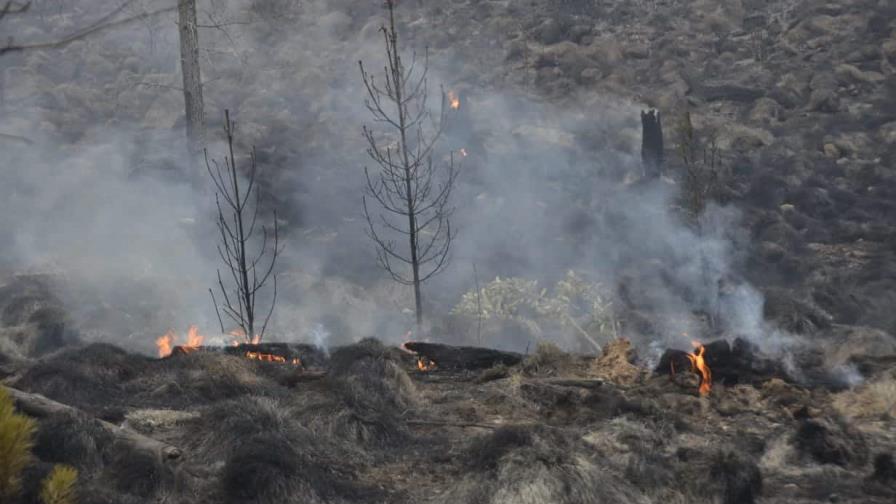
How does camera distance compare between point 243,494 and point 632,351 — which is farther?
point 632,351

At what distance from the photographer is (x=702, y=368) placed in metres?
7.96

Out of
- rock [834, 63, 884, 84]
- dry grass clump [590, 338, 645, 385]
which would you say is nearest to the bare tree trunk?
dry grass clump [590, 338, 645, 385]

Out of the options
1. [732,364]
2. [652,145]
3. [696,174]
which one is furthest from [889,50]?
[732,364]

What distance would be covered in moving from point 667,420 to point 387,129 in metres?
14.3

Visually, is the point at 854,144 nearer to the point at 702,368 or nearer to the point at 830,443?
the point at 702,368

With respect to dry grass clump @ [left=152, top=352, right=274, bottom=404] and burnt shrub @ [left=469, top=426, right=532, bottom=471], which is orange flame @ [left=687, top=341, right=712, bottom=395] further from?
dry grass clump @ [left=152, top=352, right=274, bottom=404]

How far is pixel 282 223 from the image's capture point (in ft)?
55.0

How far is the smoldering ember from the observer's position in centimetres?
602

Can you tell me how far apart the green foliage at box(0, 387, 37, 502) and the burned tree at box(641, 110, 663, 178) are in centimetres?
1435

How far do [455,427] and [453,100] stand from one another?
14.0 m

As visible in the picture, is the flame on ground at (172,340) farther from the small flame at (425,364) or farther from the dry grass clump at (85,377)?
the small flame at (425,364)

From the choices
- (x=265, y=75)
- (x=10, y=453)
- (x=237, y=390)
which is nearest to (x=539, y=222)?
(x=237, y=390)

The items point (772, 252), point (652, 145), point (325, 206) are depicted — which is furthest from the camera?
point (325, 206)

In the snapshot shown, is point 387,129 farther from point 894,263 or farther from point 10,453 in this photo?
point 10,453
